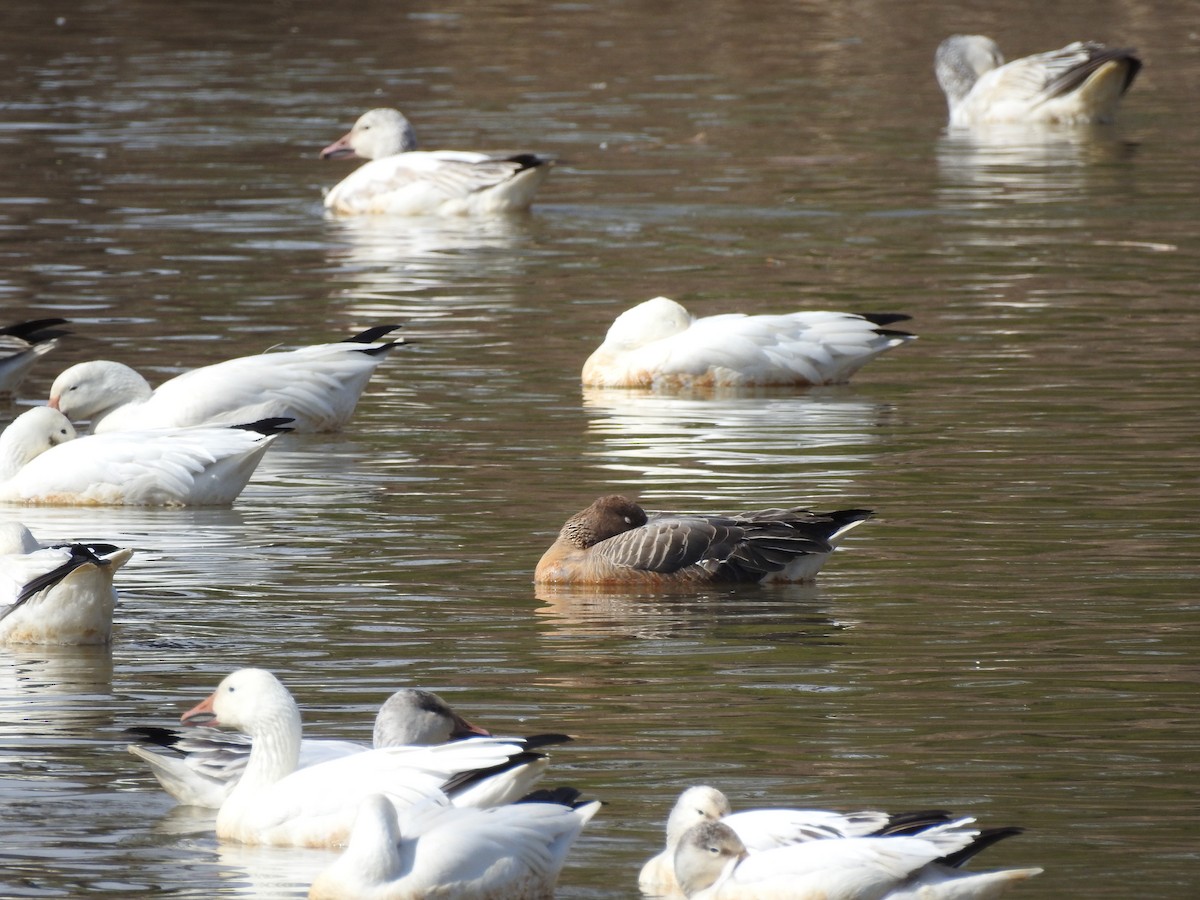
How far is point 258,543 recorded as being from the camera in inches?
455

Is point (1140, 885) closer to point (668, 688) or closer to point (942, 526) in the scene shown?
point (668, 688)

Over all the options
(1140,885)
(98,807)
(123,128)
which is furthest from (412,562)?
(123,128)

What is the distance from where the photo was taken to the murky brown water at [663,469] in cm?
769

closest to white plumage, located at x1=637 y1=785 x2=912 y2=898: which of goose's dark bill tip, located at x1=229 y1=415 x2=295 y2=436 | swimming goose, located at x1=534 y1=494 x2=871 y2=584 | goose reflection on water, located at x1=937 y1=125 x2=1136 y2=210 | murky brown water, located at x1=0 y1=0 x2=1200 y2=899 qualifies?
murky brown water, located at x1=0 y1=0 x2=1200 y2=899

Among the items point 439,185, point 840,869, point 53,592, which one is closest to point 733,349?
point 53,592

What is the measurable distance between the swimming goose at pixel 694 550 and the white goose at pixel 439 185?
38.8ft

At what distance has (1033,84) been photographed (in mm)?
28172

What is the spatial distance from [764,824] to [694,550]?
4025 mm

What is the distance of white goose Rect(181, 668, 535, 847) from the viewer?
682 cm

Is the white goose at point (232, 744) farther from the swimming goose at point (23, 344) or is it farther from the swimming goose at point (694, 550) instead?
the swimming goose at point (23, 344)

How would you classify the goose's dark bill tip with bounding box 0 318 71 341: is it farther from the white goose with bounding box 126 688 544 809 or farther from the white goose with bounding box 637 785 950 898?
the white goose with bounding box 637 785 950 898

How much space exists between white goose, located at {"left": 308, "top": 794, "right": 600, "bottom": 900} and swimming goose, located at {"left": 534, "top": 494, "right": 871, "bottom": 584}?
378 cm

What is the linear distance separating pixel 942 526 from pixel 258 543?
3126mm

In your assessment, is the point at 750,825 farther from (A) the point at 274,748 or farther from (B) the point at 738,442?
(B) the point at 738,442
